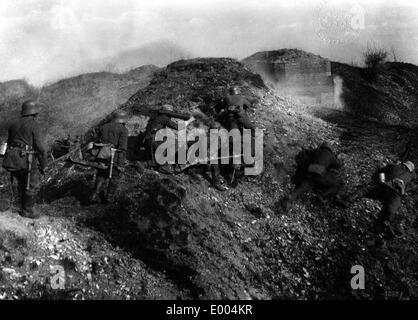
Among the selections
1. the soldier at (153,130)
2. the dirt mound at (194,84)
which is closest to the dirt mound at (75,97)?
the dirt mound at (194,84)

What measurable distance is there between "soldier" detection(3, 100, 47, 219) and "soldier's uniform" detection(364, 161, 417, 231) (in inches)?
278

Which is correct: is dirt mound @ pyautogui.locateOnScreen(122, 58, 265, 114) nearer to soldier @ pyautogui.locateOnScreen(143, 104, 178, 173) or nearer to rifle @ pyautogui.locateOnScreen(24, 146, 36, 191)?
soldier @ pyautogui.locateOnScreen(143, 104, 178, 173)

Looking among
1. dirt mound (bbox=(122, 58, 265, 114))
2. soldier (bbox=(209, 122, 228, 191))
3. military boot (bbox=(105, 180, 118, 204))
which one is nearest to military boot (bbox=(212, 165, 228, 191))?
soldier (bbox=(209, 122, 228, 191))

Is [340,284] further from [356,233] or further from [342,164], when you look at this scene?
[342,164]

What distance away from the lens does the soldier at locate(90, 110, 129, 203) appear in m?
9.04

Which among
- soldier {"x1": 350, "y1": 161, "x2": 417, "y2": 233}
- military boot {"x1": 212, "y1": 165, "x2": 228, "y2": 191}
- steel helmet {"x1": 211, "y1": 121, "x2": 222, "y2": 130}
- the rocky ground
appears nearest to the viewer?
the rocky ground

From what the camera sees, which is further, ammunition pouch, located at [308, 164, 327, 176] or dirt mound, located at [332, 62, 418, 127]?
dirt mound, located at [332, 62, 418, 127]

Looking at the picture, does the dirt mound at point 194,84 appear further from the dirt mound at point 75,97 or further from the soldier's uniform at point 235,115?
the dirt mound at point 75,97

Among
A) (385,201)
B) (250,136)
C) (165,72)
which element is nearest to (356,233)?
(385,201)

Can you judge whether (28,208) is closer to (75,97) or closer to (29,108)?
(29,108)

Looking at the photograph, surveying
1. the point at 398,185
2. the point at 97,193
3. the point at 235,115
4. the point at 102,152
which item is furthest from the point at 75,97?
the point at 398,185

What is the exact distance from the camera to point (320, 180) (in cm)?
1034

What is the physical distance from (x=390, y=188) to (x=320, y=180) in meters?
1.53

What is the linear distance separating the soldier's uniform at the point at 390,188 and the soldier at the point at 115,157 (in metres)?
5.69
